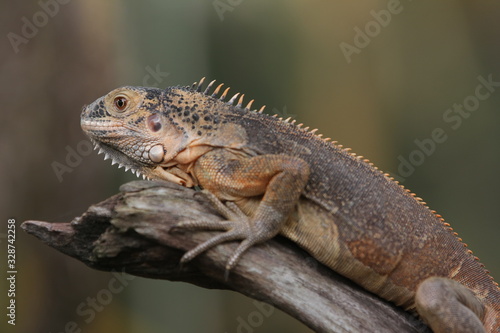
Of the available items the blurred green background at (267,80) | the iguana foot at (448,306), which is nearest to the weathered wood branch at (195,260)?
the iguana foot at (448,306)

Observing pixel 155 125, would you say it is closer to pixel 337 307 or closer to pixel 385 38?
pixel 337 307

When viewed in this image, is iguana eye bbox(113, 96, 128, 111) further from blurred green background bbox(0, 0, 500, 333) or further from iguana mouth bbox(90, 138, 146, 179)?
blurred green background bbox(0, 0, 500, 333)

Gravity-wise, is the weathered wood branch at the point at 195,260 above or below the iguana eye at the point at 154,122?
below

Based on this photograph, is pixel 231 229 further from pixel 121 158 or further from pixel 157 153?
pixel 121 158

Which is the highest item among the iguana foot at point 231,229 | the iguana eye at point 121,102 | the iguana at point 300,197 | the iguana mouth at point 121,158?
the iguana at point 300,197

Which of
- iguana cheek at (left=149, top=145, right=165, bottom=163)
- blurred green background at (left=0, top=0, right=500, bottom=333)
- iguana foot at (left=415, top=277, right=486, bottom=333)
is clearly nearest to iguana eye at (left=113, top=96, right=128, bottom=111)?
iguana cheek at (left=149, top=145, right=165, bottom=163)

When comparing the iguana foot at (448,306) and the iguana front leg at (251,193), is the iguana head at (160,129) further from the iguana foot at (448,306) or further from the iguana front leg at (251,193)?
the iguana foot at (448,306)

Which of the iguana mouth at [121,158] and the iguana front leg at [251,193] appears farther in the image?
the iguana mouth at [121,158]
